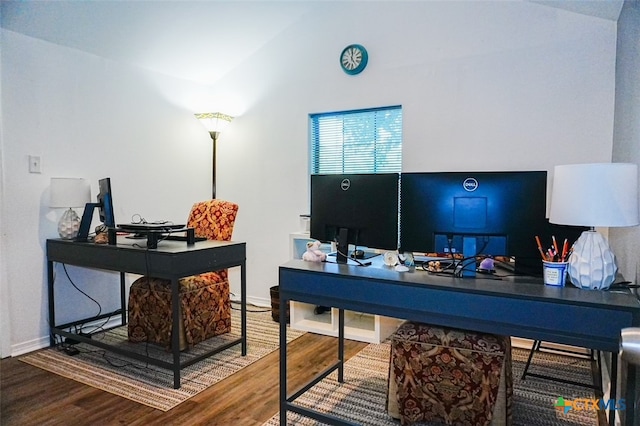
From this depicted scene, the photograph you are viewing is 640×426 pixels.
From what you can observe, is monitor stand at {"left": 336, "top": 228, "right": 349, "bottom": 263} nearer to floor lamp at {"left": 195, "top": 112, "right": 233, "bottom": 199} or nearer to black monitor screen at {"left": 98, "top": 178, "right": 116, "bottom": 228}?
black monitor screen at {"left": 98, "top": 178, "right": 116, "bottom": 228}

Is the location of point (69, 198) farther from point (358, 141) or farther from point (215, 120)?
point (358, 141)

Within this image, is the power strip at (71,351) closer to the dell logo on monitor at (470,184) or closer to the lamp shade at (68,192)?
the lamp shade at (68,192)

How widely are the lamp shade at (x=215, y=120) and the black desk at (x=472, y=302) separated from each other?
263 centimetres

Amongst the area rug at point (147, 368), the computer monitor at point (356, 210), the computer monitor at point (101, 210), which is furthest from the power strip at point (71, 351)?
the computer monitor at point (356, 210)

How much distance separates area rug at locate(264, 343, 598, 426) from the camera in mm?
2174

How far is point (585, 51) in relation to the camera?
2857 millimetres

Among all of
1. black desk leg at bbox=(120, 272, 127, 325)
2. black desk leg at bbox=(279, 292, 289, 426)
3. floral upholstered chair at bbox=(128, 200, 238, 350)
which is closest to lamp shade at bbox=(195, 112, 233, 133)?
floral upholstered chair at bbox=(128, 200, 238, 350)

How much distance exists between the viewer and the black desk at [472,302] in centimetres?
141

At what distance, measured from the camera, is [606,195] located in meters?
1.53

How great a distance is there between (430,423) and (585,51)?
2721 mm

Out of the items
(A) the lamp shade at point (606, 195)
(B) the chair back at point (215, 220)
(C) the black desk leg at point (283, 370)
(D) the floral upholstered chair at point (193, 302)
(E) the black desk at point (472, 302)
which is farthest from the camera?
(B) the chair back at point (215, 220)

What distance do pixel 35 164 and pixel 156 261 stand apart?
1427mm

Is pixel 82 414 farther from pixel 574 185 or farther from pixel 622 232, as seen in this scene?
pixel 622 232

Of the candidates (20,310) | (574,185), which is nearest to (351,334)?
(574,185)
